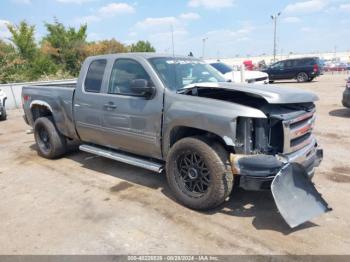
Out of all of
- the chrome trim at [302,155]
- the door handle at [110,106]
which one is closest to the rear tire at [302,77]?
the chrome trim at [302,155]

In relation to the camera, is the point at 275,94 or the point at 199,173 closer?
the point at 275,94

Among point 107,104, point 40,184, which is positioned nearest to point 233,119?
point 107,104

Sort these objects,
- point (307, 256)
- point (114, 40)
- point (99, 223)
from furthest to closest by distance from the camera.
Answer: point (114, 40), point (99, 223), point (307, 256)

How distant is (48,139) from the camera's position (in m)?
6.25

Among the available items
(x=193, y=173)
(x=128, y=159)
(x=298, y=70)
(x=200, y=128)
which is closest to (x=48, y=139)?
(x=128, y=159)

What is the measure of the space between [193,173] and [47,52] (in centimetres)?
2840

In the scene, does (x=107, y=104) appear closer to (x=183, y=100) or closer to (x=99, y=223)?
(x=183, y=100)

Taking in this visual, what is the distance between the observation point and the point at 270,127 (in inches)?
139

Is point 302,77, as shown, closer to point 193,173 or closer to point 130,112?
point 130,112

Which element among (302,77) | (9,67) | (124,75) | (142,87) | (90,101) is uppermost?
(9,67)

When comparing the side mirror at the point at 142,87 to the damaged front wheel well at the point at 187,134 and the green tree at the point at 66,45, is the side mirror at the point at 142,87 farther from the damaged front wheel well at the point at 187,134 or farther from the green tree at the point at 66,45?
the green tree at the point at 66,45

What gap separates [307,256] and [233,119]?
149 cm

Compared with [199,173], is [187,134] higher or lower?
higher

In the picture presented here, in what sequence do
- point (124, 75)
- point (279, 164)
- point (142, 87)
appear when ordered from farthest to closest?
point (124, 75) → point (142, 87) → point (279, 164)
